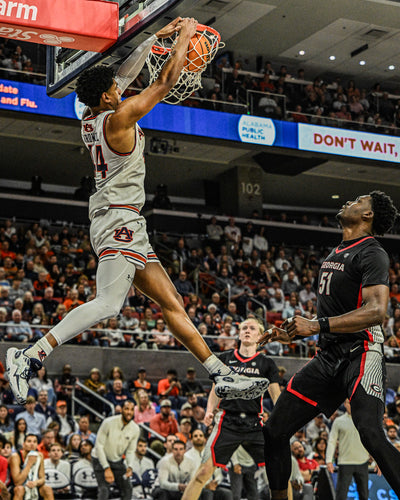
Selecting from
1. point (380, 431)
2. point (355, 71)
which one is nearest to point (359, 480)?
point (380, 431)

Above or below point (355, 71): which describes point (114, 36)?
below

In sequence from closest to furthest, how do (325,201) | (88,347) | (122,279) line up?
1. (122,279)
2. (88,347)
3. (325,201)

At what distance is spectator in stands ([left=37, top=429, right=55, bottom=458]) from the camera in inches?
472

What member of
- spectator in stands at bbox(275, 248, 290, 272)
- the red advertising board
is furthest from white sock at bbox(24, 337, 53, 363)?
spectator in stands at bbox(275, 248, 290, 272)

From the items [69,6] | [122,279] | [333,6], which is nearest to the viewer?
[122,279]

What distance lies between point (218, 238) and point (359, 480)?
1393cm

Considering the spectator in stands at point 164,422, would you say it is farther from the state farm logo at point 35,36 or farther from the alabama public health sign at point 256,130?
the alabama public health sign at point 256,130

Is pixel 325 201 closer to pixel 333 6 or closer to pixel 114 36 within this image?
pixel 333 6

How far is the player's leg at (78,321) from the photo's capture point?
A: 16.9 ft

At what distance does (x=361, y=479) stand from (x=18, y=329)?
309 inches

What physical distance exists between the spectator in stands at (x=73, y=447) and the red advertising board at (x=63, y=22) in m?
7.21

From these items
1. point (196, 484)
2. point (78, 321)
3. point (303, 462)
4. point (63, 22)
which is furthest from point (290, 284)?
point (78, 321)

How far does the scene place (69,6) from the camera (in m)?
6.80

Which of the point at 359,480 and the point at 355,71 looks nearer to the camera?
the point at 359,480
